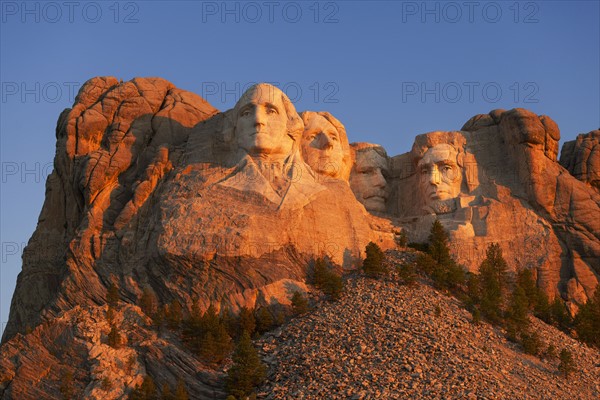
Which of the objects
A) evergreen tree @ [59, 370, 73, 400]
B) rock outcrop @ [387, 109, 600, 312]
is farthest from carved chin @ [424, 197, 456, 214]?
evergreen tree @ [59, 370, 73, 400]

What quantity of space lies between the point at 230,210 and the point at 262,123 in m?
3.91

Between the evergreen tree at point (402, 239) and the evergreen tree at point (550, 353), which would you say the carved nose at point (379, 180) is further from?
the evergreen tree at point (550, 353)

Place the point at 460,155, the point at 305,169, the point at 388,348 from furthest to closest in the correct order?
the point at 460,155 → the point at 305,169 → the point at 388,348

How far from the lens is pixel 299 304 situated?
1876 inches

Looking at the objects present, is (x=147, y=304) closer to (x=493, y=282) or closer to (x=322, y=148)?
(x=322, y=148)

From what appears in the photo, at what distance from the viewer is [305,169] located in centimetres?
5259

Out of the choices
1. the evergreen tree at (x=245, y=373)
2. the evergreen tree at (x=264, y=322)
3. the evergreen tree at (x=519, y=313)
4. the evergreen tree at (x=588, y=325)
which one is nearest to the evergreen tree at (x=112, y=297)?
the evergreen tree at (x=264, y=322)

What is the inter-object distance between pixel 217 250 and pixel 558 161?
16141 mm

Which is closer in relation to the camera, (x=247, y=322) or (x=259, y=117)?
(x=247, y=322)

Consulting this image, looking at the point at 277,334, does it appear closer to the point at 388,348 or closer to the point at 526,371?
the point at 388,348

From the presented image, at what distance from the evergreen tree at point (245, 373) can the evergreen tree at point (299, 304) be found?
3923 millimetres

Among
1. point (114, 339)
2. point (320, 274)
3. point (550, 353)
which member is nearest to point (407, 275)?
point (320, 274)

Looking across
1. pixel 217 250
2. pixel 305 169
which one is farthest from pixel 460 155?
pixel 217 250

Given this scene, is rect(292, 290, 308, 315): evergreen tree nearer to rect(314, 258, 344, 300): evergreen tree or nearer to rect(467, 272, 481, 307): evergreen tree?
rect(314, 258, 344, 300): evergreen tree
